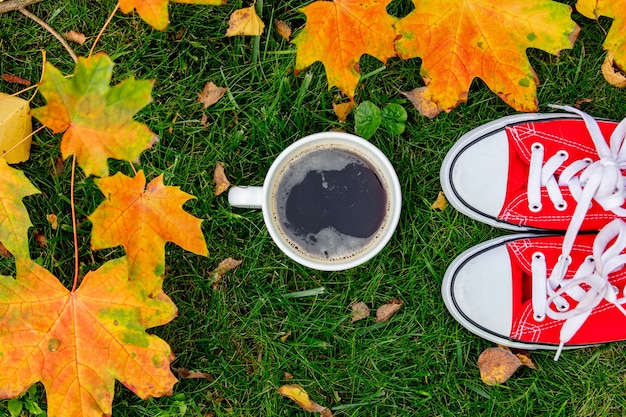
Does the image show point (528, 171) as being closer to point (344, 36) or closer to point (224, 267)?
point (344, 36)

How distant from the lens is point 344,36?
1.45 metres

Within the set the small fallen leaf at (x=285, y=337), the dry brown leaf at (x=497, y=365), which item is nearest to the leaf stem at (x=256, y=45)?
the small fallen leaf at (x=285, y=337)

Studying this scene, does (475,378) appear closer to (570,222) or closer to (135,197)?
(570,222)

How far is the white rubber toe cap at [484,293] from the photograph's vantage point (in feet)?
5.41

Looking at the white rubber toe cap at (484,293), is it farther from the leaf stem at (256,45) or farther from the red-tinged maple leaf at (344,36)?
the leaf stem at (256,45)

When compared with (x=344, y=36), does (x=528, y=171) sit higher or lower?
lower

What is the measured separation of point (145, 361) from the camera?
4.87 feet

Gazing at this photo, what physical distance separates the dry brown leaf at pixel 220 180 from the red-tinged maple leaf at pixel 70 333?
0.38 m

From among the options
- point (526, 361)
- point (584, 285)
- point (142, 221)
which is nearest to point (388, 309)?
point (526, 361)

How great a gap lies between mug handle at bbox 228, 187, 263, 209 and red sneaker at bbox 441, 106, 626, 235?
568 millimetres

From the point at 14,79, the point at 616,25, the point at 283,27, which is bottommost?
the point at 14,79

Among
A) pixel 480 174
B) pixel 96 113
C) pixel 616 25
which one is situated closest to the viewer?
pixel 96 113

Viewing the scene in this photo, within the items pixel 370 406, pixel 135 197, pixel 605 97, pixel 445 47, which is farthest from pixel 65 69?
pixel 605 97

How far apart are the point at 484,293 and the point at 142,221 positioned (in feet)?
3.26
